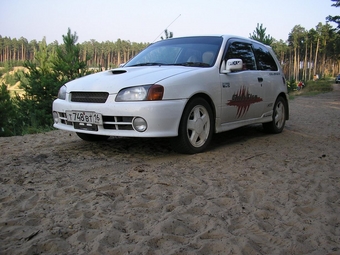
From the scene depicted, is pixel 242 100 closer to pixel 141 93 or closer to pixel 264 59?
pixel 264 59

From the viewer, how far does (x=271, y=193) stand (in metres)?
3.14

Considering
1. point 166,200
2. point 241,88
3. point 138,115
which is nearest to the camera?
point 166,200

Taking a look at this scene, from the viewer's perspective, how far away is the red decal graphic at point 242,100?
16.5 ft

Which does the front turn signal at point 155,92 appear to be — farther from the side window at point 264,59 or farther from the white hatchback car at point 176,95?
the side window at point 264,59

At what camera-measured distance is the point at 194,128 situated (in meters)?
4.34

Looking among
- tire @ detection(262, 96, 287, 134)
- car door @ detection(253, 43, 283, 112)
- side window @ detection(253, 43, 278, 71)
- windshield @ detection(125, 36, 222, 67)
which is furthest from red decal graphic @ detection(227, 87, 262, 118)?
tire @ detection(262, 96, 287, 134)

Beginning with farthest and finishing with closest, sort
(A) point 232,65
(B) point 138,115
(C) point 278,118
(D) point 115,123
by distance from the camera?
1. (C) point 278,118
2. (A) point 232,65
3. (D) point 115,123
4. (B) point 138,115

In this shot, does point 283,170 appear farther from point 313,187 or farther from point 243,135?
point 243,135

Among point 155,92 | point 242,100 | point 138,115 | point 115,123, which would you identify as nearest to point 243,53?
point 242,100

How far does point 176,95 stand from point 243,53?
1.98m

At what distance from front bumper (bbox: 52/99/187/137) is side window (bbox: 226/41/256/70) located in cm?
153

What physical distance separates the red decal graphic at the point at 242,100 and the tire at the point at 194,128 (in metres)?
0.55

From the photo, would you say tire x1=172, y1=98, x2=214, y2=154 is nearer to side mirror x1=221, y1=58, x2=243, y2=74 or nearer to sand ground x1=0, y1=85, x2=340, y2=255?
sand ground x1=0, y1=85, x2=340, y2=255

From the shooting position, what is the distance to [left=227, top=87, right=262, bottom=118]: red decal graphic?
5018mm
